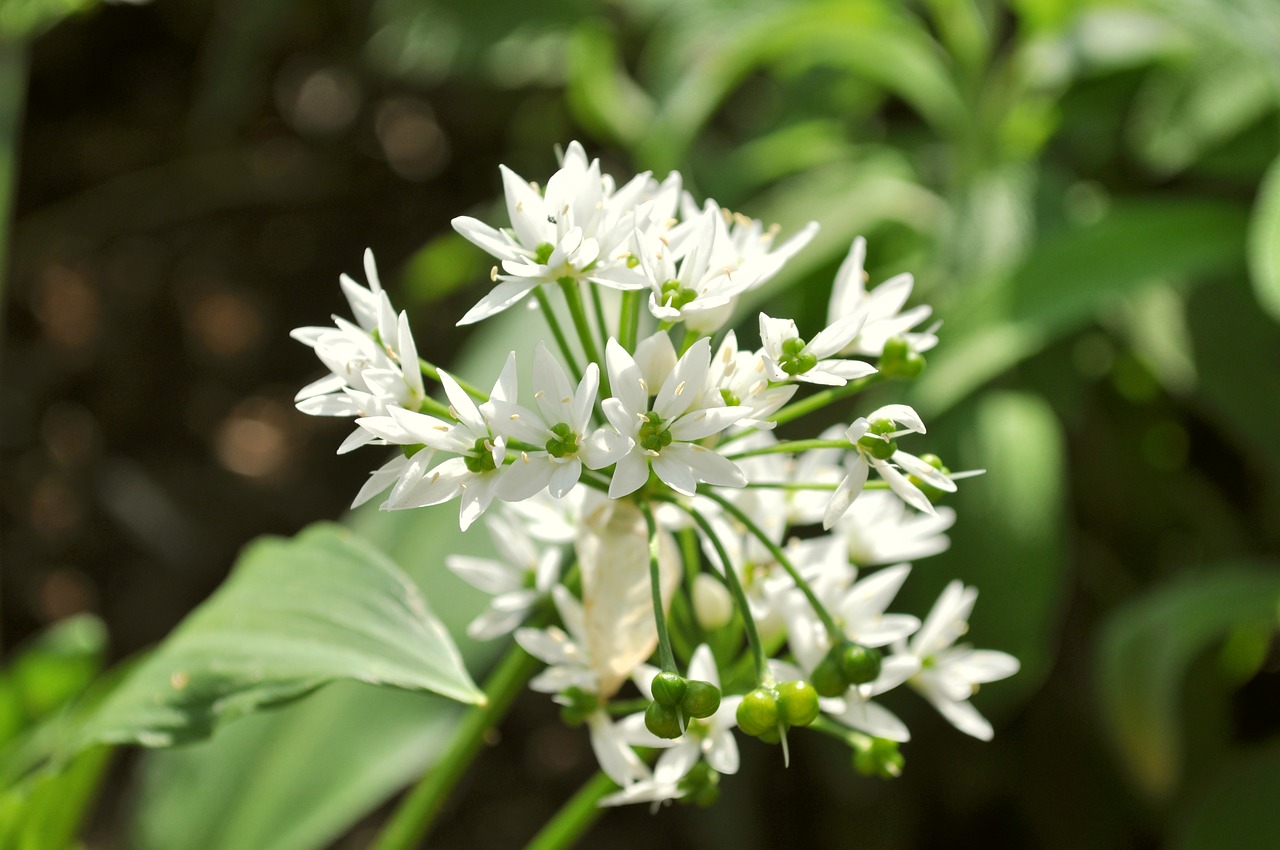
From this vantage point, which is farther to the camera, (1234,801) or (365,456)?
(365,456)

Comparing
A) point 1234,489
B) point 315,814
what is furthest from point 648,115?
point 315,814

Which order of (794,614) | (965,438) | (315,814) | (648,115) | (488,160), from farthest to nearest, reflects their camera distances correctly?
(488,160)
(648,115)
(965,438)
(315,814)
(794,614)

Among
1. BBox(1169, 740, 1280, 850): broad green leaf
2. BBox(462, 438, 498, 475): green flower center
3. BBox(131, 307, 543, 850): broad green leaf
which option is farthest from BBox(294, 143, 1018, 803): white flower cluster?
BBox(1169, 740, 1280, 850): broad green leaf

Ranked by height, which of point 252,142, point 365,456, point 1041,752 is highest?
point 252,142

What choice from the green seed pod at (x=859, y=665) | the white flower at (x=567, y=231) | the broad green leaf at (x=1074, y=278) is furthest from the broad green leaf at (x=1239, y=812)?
the white flower at (x=567, y=231)

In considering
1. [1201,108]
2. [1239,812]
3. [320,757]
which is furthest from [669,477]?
[1201,108]

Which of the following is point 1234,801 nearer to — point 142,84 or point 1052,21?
point 1052,21

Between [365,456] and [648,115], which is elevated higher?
[648,115]

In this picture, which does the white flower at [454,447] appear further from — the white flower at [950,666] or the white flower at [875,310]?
the white flower at [950,666]
